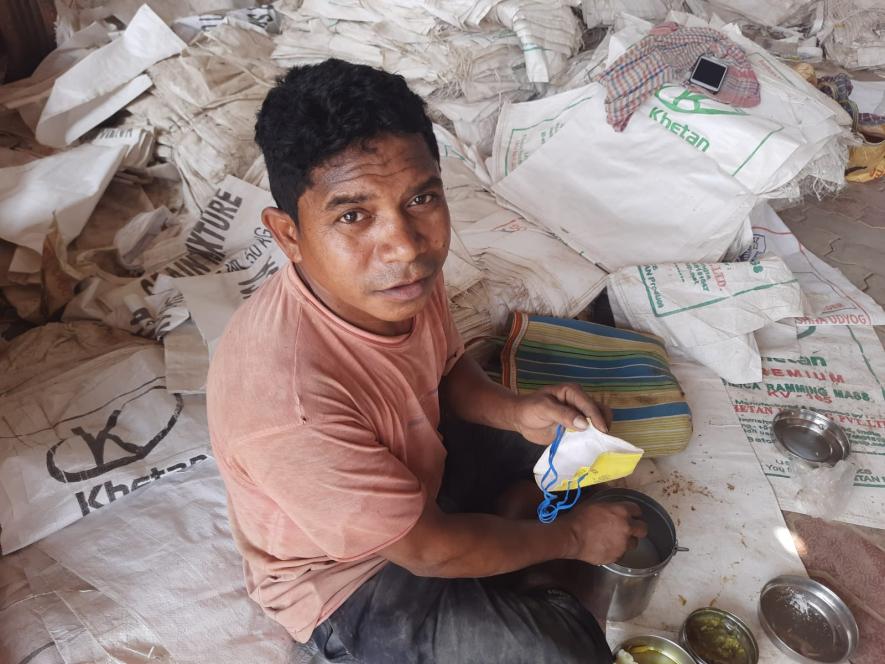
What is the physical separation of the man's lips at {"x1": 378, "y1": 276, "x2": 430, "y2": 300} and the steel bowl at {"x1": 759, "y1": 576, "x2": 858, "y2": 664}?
1.04 metres

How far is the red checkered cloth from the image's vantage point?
6.46ft

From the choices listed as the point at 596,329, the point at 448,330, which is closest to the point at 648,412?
the point at 596,329

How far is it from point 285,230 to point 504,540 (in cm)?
62

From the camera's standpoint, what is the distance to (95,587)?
49.4 inches

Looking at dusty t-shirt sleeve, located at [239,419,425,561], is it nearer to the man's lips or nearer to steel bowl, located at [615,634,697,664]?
the man's lips

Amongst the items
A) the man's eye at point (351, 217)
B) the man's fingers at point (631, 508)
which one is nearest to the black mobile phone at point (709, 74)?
the man's fingers at point (631, 508)

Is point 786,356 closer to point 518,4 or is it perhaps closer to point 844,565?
point 844,565

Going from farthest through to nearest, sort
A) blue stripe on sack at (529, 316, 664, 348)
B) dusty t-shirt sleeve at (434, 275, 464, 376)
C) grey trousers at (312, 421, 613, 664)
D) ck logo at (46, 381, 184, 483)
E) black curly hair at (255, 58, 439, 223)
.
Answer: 1. blue stripe on sack at (529, 316, 664, 348)
2. ck logo at (46, 381, 184, 483)
3. dusty t-shirt sleeve at (434, 275, 464, 376)
4. grey trousers at (312, 421, 613, 664)
5. black curly hair at (255, 58, 439, 223)

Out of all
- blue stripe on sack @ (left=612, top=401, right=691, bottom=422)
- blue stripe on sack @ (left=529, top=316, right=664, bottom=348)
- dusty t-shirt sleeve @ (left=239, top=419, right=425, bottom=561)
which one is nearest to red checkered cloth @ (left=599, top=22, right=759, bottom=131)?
blue stripe on sack @ (left=529, top=316, right=664, bottom=348)

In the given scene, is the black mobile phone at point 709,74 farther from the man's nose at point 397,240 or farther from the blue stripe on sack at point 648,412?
the man's nose at point 397,240

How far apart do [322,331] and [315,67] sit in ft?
1.16

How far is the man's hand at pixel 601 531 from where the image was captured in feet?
3.98

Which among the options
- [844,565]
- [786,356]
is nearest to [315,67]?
[844,565]

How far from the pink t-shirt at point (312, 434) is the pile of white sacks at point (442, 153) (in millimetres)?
720
